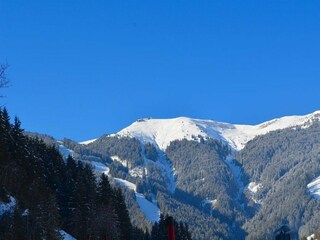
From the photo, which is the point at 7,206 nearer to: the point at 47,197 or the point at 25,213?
the point at 25,213

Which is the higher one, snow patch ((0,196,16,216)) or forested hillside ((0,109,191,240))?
forested hillside ((0,109,191,240))

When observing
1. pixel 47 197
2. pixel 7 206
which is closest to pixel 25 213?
pixel 7 206

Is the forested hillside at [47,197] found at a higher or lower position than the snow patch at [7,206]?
higher

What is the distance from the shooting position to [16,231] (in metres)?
48.3

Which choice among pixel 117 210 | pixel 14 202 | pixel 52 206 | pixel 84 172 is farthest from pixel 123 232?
pixel 14 202

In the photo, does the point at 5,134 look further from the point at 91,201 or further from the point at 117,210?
the point at 117,210

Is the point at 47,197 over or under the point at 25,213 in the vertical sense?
over

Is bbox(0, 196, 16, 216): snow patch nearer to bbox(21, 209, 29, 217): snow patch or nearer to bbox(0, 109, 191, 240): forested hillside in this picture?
bbox(0, 109, 191, 240): forested hillside

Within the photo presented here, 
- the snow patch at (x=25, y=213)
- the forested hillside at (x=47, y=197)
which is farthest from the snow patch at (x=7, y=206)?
the snow patch at (x=25, y=213)

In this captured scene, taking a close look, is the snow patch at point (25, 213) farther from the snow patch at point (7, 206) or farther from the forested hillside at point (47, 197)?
the snow patch at point (7, 206)

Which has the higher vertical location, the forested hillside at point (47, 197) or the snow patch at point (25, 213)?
the forested hillside at point (47, 197)

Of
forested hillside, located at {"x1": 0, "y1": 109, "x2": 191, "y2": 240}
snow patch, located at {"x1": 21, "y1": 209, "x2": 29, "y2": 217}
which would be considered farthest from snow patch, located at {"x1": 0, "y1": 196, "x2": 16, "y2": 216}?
snow patch, located at {"x1": 21, "y1": 209, "x2": 29, "y2": 217}

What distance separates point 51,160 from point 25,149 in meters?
12.6

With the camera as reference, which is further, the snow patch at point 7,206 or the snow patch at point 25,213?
the snow patch at point 25,213
